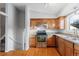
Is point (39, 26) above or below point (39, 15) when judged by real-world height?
below

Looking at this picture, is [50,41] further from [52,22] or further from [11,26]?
[11,26]

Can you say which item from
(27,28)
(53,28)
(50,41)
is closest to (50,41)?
(50,41)

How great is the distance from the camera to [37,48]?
2195 millimetres

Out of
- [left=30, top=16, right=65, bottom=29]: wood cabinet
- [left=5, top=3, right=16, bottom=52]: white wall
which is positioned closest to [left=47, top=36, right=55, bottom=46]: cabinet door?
[left=30, top=16, right=65, bottom=29]: wood cabinet

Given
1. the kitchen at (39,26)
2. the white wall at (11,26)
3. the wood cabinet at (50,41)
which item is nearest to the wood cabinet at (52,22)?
the kitchen at (39,26)

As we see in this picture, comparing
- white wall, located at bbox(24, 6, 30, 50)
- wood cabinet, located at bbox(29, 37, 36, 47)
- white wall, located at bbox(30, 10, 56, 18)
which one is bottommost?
wood cabinet, located at bbox(29, 37, 36, 47)

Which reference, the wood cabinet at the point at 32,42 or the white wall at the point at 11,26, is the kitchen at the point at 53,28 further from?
the white wall at the point at 11,26

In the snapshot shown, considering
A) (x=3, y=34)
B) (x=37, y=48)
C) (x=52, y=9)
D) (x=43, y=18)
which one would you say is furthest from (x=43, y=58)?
(x=3, y=34)

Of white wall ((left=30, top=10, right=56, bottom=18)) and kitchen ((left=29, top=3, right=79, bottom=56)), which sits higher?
white wall ((left=30, top=10, right=56, bottom=18))

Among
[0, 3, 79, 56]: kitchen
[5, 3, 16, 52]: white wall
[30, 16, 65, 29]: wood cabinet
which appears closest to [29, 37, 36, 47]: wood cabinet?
[0, 3, 79, 56]: kitchen

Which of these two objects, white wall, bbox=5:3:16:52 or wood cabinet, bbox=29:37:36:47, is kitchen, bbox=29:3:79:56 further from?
white wall, bbox=5:3:16:52

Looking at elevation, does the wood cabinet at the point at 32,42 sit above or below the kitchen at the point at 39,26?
below

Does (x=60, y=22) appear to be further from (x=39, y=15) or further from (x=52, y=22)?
(x=39, y=15)

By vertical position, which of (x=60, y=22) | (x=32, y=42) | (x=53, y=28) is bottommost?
(x=32, y=42)
